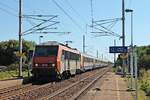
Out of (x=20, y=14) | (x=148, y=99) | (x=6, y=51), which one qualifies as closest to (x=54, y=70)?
(x=20, y=14)

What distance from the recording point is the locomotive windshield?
3359 cm

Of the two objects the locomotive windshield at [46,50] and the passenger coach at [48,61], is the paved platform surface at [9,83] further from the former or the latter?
the locomotive windshield at [46,50]

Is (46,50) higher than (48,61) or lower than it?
higher

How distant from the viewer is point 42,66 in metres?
33.1

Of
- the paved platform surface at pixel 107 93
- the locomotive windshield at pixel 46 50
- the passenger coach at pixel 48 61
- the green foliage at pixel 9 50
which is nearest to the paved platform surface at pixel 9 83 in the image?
the passenger coach at pixel 48 61

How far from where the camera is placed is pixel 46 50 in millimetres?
33844

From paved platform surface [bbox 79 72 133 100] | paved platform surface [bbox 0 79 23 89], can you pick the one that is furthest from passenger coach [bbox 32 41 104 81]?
paved platform surface [bbox 79 72 133 100]

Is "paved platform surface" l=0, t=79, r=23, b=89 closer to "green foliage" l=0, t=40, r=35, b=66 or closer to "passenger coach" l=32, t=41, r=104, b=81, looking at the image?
"passenger coach" l=32, t=41, r=104, b=81

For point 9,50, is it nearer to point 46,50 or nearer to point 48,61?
point 46,50

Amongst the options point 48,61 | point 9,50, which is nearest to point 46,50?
point 48,61

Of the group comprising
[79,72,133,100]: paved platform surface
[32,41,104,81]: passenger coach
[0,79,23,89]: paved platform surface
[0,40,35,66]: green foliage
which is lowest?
[79,72,133,100]: paved platform surface

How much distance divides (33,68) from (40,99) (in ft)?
42.8

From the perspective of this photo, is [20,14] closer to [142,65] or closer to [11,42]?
[142,65]

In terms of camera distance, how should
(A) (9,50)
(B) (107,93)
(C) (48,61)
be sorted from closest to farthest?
(B) (107,93) → (C) (48,61) → (A) (9,50)
